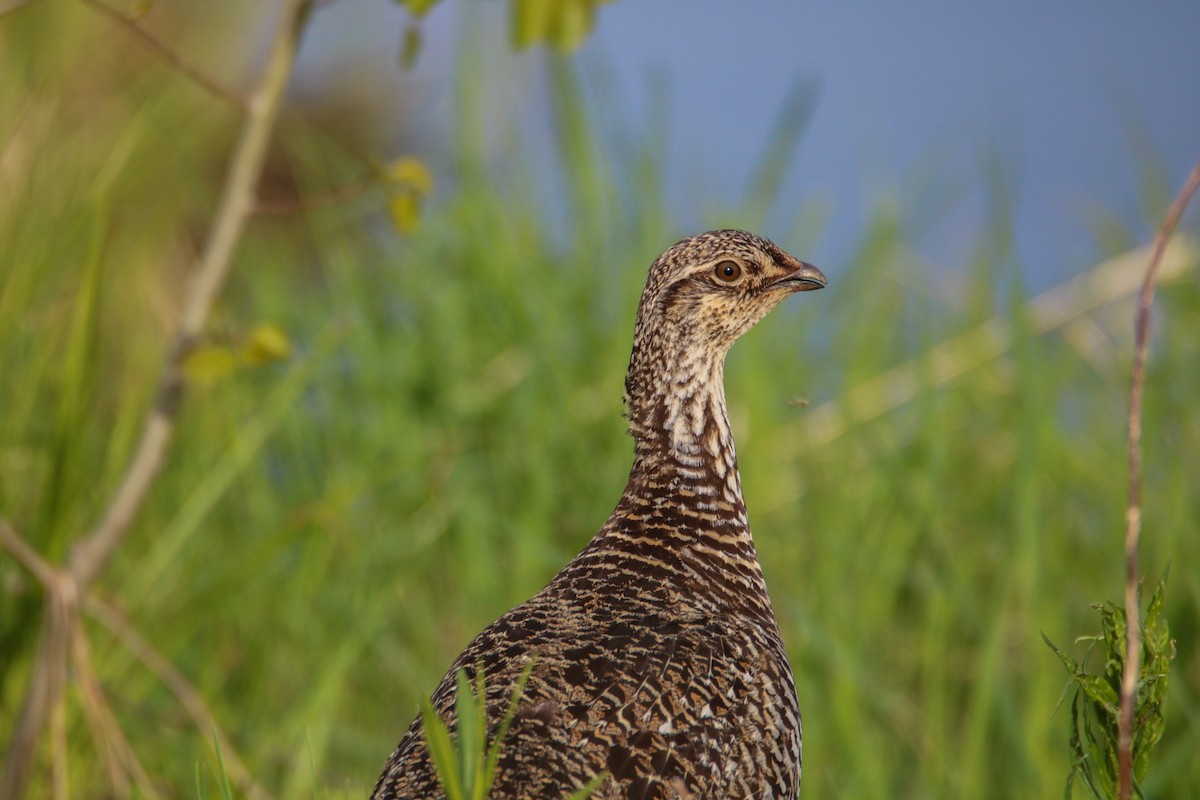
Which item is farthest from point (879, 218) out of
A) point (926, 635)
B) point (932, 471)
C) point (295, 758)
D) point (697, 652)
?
point (697, 652)

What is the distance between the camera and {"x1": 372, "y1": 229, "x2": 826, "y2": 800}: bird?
3.04 m

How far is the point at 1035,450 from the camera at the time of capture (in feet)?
18.4

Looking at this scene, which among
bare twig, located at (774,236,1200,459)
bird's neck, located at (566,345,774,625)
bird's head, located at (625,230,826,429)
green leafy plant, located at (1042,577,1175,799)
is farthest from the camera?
bare twig, located at (774,236,1200,459)

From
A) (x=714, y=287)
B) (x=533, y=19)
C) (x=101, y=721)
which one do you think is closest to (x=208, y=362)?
(x=101, y=721)

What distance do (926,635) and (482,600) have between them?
1913 millimetres

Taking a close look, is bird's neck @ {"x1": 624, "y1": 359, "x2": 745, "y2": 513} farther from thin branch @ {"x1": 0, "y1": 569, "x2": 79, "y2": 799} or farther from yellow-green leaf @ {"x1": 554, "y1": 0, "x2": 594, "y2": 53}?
thin branch @ {"x1": 0, "y1": 569, "x2": 79, "y2": 799}

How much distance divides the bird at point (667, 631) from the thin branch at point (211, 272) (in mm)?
1366

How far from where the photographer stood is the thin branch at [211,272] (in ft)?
14.8

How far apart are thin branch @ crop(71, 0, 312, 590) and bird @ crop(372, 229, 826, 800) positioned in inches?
53.8

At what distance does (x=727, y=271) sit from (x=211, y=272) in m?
1.66

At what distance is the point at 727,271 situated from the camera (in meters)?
4.20

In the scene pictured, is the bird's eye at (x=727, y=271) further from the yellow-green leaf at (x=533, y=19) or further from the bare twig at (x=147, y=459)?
the bare twig at (x=147, y=459)

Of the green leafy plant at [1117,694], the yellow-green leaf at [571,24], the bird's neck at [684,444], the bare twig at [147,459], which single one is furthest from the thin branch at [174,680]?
the green leafy plant at [1117,694]

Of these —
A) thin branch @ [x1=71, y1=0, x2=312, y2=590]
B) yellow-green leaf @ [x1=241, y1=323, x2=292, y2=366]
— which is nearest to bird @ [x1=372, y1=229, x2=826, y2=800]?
yellow-green leaf @ [x1=241, y1=323, x2=292, y2=366]
